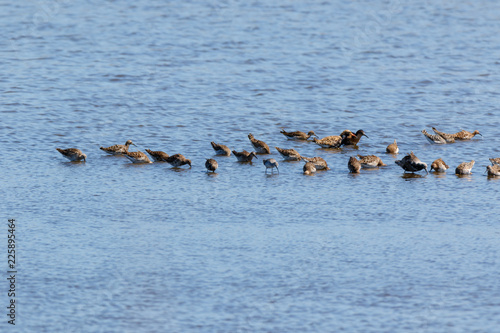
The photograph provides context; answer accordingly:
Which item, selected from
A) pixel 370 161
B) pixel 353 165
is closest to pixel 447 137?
pixel 370 161

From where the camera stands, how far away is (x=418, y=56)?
33594 mm

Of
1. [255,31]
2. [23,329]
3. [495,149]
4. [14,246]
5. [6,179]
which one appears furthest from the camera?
[255,31]

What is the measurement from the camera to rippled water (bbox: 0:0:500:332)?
1205 centimetres

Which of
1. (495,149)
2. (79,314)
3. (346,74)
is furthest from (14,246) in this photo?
(346,74)

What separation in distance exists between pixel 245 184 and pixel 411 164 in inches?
156

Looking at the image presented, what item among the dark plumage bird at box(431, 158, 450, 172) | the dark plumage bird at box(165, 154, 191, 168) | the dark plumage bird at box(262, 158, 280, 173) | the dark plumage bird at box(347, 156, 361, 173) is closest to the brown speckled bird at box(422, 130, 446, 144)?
the dark plumage bird at box(431, 158, 450, 172)

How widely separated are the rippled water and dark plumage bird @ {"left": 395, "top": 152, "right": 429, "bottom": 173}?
42 cm

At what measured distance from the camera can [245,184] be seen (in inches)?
729

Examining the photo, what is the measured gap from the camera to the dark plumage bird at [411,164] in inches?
772

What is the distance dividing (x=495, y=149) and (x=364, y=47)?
14.1 m

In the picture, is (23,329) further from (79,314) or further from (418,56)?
(418,56)

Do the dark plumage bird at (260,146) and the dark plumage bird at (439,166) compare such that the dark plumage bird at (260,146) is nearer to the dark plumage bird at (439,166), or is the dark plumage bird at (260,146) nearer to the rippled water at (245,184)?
the rippled water at (245,184)

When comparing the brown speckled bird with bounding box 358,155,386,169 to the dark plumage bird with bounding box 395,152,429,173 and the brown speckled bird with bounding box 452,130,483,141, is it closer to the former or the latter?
the dark plumage bird with bounding box 395,152,429,173

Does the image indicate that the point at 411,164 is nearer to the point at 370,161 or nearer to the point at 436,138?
the point at 370,161
